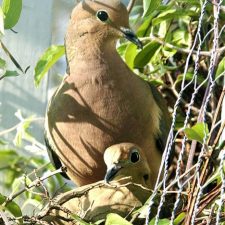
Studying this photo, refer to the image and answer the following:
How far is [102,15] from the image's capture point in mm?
2020

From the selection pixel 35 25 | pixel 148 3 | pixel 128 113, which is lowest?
pixel 128 113

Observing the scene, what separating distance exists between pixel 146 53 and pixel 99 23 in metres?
0.21

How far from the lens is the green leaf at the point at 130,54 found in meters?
2.19

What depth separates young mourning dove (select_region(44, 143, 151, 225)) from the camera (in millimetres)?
1694

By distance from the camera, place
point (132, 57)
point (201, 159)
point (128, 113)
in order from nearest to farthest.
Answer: point (201, 159)
point (128, 113)
point (132, 57)

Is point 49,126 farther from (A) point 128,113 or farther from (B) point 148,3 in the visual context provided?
(B) point 148,3

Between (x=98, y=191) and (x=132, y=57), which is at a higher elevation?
(x=132, y=57)

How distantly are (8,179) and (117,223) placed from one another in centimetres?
93

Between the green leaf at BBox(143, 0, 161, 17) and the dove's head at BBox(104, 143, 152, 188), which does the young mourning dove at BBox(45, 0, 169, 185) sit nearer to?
the dove's head at BBox(104, 143, 152, 188)

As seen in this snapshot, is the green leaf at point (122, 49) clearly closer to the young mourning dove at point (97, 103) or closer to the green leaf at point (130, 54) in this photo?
the green leaf at point (130, 54)

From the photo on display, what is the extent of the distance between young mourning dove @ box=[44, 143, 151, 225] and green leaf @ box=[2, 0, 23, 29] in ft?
1.21

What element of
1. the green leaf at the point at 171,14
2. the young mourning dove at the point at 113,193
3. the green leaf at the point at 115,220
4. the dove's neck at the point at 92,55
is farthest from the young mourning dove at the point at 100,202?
the green leaf at the point at 171,14

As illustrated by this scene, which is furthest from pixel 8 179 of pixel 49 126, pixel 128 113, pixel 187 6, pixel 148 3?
pixel 148 3

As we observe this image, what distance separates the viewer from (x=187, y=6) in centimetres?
223
